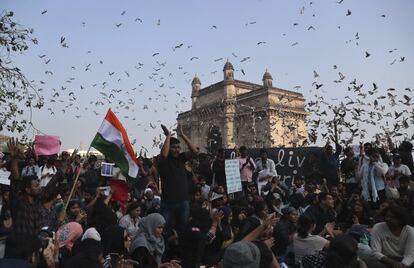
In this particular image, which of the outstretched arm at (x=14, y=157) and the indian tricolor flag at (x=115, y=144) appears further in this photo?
the indian tricolor flag at (x=115, y=144)

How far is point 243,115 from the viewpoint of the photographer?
145 ft

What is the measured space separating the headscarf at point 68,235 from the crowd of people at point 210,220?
13 millimetres

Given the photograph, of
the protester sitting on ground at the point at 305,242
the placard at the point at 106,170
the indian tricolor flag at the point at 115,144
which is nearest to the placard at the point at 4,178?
the indian tricolor flag at the point at 115,144

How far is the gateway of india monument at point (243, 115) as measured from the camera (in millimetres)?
39750

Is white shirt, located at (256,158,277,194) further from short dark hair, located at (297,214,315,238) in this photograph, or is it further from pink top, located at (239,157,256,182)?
short dark hair, located at (297,214,315,238)

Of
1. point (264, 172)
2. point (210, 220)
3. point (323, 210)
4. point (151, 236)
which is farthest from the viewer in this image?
point (264, 172)

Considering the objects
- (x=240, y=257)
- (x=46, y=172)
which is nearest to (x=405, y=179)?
(x=240, y=257)

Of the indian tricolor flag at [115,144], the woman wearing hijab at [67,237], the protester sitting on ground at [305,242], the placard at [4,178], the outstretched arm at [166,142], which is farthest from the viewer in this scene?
the placard at [4,178]

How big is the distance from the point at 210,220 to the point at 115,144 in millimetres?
2126

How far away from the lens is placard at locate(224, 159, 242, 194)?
30.6ft

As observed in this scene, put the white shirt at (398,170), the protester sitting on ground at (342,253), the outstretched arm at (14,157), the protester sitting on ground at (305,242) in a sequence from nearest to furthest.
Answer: the protester sitting on ground at (342,253)
the protester sitting on ground at (305,242)
the outstretched arm at (14,157)
the white shirt at (398,170)

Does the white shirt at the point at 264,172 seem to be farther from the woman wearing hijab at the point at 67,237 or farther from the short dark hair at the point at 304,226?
the woman wearing hijab at the point at 67,237

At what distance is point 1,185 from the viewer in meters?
7.48

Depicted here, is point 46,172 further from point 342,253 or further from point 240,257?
point 342,253
